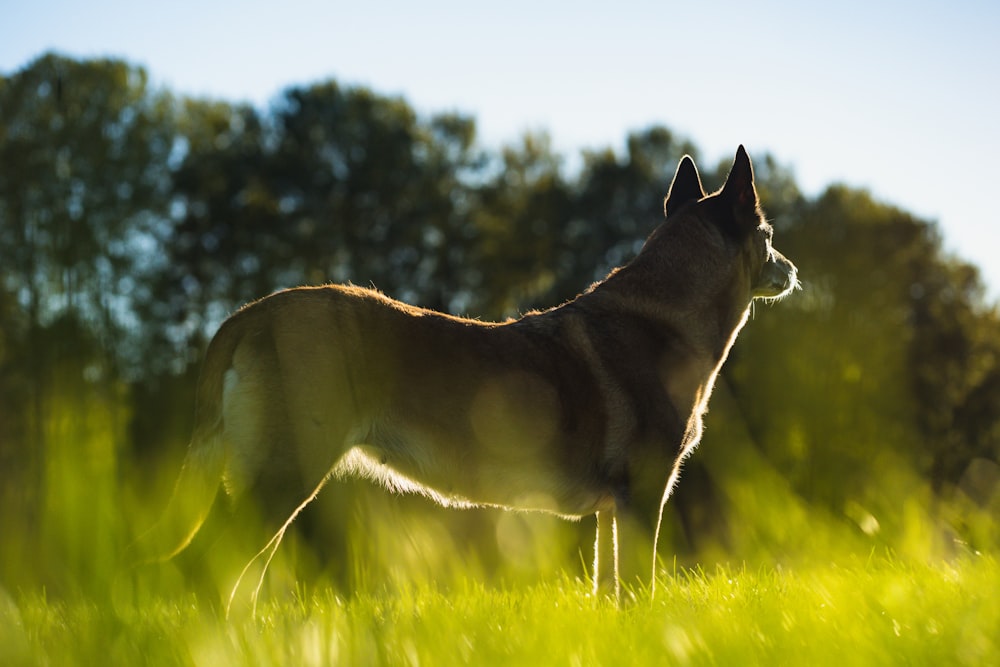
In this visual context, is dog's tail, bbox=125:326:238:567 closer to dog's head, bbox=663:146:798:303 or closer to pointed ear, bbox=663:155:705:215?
dog's head, bbox=663:146:798:303

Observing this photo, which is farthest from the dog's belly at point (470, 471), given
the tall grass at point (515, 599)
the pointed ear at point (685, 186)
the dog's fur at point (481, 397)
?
the pointed ear at point (685, 186)

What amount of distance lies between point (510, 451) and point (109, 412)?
2676 mm

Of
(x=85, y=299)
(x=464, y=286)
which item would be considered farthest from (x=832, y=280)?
(x=85, y=299)

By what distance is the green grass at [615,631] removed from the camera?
279cm

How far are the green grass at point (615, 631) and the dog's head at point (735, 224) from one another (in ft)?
9.91

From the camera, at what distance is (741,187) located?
22.1 feet

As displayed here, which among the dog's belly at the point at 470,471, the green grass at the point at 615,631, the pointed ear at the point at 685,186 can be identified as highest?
the pointed ear at the point at 685,186

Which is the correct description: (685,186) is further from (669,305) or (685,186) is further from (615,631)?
(615,631)

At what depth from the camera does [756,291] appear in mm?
7129

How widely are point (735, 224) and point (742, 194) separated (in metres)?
0.24

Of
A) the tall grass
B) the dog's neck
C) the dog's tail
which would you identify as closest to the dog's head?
the dog's neck

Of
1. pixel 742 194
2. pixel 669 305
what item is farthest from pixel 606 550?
pixel 742 194

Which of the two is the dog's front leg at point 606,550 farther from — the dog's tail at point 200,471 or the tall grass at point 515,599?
the dog's tail at point 200,471

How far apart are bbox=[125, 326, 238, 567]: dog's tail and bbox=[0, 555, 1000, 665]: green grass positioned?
1.75ft
